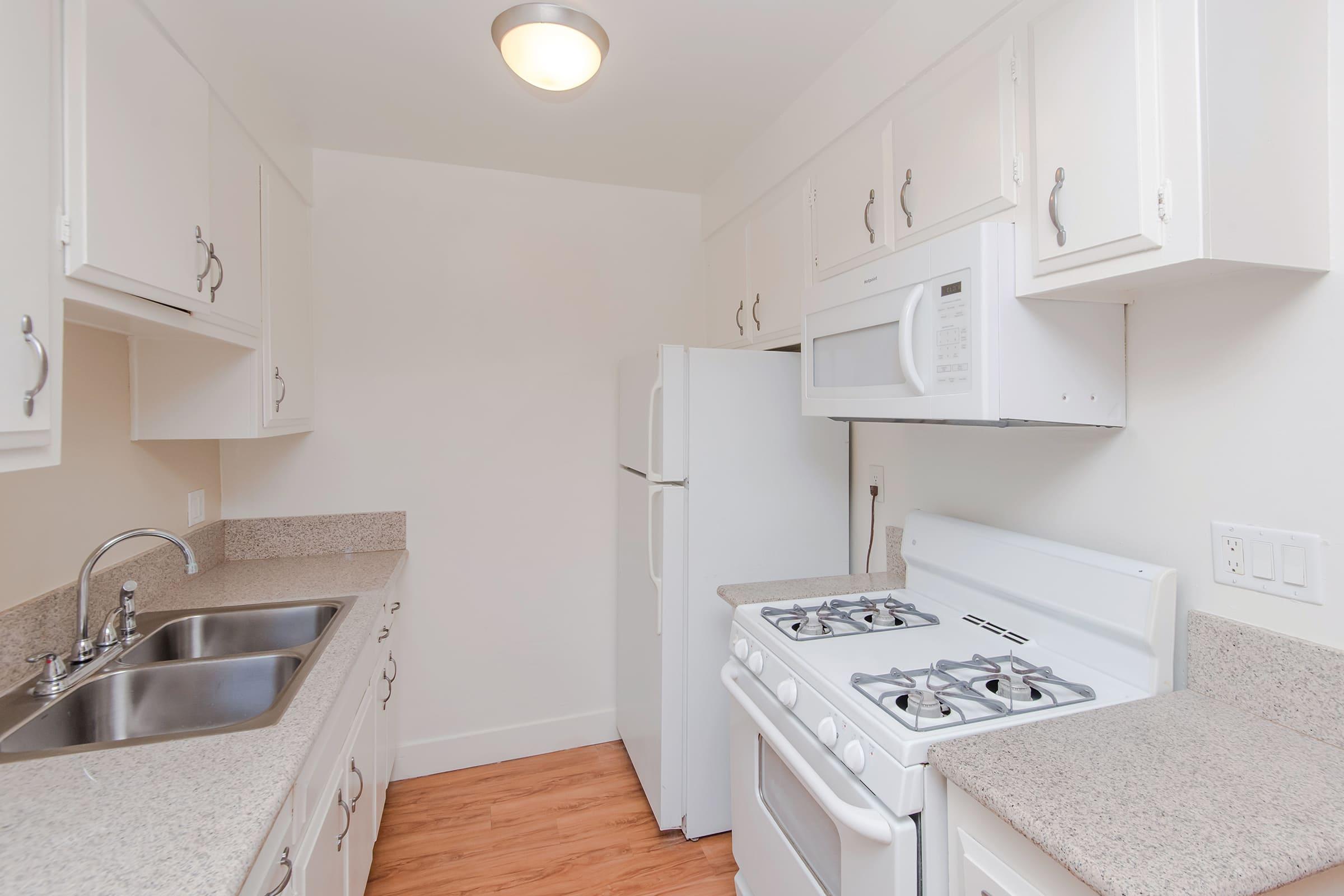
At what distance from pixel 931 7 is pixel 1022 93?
1.47ft

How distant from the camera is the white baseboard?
98.5 inches

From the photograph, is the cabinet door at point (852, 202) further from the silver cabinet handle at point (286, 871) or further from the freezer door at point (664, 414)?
the silver cabinet handle at point (286, 871)

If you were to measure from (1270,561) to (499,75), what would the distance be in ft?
7.50

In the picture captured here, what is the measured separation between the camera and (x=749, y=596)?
5.87ft

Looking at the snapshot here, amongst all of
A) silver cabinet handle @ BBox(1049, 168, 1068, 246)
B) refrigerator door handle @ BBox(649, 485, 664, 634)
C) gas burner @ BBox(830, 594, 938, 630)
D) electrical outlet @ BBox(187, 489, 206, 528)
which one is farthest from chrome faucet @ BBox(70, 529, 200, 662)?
silver cabinet handle @ BBox(1049, 168, 1068, 246)

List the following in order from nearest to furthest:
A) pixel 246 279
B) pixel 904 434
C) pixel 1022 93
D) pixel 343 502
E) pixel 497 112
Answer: pixel 1022 93, pixel 246 279, pixel 904 434, pixel 497 112, pixel 343 502

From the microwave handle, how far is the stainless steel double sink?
4.72ft

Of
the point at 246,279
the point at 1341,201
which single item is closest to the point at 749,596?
the point at 1341,201

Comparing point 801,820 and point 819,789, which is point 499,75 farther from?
point 801,820

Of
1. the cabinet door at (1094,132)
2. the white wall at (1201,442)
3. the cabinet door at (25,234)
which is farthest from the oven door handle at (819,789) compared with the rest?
the cabinet door at (25,234)

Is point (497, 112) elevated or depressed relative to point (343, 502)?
elevated

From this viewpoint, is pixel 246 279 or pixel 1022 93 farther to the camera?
pixel 246 279

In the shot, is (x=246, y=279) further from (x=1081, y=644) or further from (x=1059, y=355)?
(x=1081, y=644)

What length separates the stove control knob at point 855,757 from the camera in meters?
1.08
